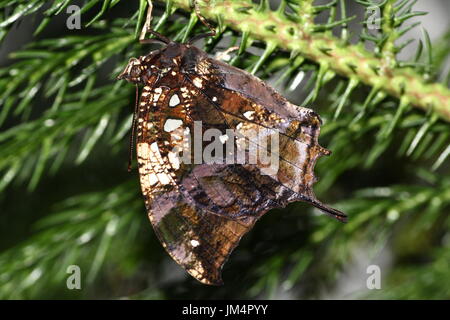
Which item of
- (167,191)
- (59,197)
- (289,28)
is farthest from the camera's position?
(59,197)

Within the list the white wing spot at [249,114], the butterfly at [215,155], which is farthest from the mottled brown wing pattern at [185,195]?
the white wing spot at [249,114]

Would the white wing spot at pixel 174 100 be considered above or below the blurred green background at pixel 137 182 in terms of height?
above

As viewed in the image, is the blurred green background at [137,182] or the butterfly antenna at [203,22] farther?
the blurred green background at [137,182]

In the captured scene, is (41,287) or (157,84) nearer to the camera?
(157,84)

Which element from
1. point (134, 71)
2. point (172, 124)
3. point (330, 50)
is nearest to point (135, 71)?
point (134, 71)

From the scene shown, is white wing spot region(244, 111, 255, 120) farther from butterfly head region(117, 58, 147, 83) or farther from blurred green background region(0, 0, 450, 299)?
butterfly head region(117, 58, 147, 83)

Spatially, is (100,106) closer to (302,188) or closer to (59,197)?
(302,188)

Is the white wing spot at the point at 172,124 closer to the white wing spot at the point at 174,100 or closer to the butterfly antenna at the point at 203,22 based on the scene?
the white wing spot at the point at 174,100
